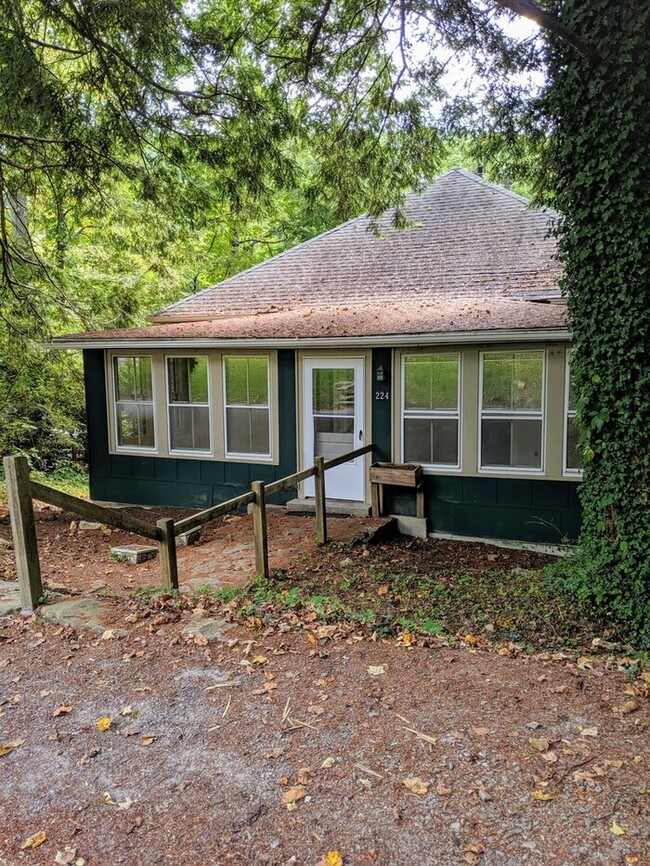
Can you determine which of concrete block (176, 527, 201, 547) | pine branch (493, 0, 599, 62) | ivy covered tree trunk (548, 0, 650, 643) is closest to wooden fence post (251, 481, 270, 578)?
concrete block (176, 527, 201, 547)

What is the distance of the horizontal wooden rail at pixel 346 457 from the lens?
7740mm

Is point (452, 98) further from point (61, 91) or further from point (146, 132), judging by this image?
point (61, 91)

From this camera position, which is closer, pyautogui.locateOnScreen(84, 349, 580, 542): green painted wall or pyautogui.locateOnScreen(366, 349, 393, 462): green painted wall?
pyautogui.locateOnScreen(84, 349, 580, 542): green painted wall

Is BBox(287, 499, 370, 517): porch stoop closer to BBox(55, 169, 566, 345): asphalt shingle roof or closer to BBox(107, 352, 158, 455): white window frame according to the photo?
BBox(55, 169, 566, 345): asphalt shingle roof

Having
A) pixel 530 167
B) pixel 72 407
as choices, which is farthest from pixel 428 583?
pixel 72 407

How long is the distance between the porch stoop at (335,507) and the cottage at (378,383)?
5.7 inches

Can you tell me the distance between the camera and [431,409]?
857 cm

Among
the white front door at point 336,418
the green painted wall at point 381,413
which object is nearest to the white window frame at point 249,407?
the white front door at point 336,418

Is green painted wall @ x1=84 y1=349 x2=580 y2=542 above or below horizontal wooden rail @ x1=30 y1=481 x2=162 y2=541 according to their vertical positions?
below

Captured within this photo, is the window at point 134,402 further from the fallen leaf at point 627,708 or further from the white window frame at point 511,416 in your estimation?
the fallen leaf at point 627,708

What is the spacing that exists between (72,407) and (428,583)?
1154 cm

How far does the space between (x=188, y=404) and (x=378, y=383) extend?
10.5 ft

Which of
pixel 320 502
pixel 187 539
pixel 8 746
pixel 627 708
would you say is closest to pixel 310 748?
pixel 8 746

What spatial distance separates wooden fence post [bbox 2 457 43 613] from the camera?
4387 millimetres
